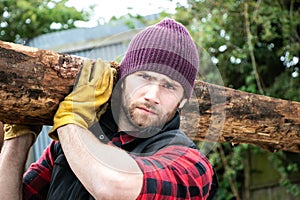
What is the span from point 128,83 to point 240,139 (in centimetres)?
70

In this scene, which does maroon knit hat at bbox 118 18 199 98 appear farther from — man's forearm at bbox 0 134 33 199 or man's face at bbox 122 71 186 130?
man's forearm at bbox 0 134 33 199

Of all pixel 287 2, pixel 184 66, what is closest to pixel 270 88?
pixel 287 2

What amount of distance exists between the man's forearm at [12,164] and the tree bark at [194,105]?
0.09 meters

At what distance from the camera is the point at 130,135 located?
156 cm

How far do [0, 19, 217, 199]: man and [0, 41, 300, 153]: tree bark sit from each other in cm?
8

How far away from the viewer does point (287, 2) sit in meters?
4.31

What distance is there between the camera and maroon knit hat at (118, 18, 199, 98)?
4.94 feet

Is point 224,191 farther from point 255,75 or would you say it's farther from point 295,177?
point 255,75

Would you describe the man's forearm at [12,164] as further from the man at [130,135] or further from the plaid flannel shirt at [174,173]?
the plaid flannel shirt at [174,173]

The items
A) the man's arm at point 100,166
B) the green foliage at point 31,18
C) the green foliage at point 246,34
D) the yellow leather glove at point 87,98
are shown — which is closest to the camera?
the man's arm at point 100,166

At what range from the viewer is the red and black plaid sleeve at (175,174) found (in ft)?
4.46

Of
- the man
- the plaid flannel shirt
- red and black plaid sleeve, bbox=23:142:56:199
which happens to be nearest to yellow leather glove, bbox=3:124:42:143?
the man

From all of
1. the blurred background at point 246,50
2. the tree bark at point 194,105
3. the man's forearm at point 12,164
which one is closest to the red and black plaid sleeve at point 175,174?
the tree bark at point 194,105

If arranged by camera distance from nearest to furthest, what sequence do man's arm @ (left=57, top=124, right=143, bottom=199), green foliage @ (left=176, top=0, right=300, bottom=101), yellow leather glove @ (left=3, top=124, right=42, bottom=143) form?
1. man's arm @ (left=57, top=124, right=143, bottom=199)
2. yellow leather glove @ (left=3, top=124, right=42, bottom=143)
3. green foliage @ (left=176, top=0, right=300, bottom=101)
